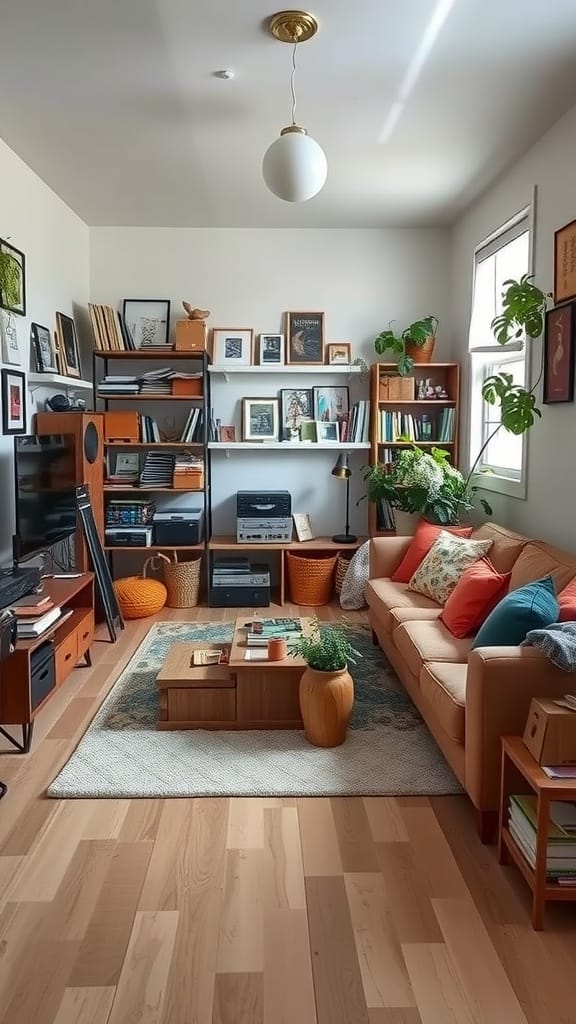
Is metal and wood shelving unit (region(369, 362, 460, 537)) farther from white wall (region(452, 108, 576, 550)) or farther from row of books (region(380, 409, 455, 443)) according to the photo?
white wall (region(452, 108, 576, 550))

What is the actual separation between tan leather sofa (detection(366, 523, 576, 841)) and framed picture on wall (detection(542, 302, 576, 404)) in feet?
2.34

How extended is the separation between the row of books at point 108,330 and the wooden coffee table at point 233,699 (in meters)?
2.79

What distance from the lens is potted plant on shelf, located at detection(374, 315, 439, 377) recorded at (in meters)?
5.14

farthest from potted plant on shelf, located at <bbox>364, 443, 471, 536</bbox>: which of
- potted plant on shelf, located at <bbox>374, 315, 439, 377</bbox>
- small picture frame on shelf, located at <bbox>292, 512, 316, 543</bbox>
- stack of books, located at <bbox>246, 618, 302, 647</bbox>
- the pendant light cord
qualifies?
the pendant light cord

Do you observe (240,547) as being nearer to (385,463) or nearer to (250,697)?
(385,463)

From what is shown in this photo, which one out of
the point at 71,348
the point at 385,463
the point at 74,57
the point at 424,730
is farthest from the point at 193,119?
the point at 424,730

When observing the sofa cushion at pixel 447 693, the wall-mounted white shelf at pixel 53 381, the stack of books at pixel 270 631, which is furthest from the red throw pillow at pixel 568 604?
the wall-mounted white shelf at pixel 53 381

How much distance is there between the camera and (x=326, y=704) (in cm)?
287

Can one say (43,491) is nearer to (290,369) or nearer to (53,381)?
(53,381)

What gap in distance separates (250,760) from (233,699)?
1.13 feet

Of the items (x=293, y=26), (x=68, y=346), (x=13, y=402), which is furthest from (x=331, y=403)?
(x=293, y=26)

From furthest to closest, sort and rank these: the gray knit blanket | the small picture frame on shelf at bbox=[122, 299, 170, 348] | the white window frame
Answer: the small picture frame on shelf at bbox=[122, 299, 170, 348], the white window frame, the gray knit blanket

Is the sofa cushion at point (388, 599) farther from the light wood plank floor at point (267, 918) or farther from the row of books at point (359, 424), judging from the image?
the row of books at point (359, 424)

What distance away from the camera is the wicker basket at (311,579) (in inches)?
205
